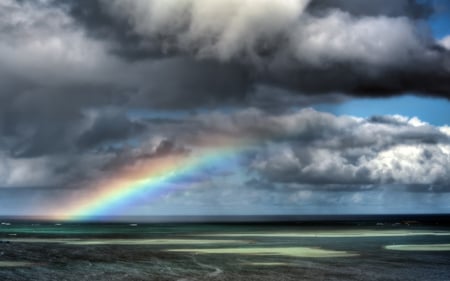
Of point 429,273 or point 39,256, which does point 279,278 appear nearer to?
point 429,273

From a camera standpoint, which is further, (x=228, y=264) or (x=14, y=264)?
(x=14, y=264)

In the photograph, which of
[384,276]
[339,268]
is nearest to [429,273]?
[384,276]

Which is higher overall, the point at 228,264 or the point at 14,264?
the point at 14,264

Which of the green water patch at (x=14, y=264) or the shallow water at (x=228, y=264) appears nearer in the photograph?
the shallow water at (x=228, y=264)

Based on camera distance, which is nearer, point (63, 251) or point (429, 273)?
point (429, 273)

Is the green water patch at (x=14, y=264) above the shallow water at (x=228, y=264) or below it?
above

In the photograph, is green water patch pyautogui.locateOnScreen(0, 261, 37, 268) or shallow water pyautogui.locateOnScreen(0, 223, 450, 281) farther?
green water patch pyautogui.locateOnScreen(0, 261, 37, 268)

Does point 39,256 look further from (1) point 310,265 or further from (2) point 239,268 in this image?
(1) point 310,265

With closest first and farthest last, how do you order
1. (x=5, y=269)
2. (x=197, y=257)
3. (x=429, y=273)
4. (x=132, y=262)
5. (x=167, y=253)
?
(x=429, y=273) → (x=5, y=269) → (x=132, y=262) → (x=197, y=257) → (x=167, y=253)

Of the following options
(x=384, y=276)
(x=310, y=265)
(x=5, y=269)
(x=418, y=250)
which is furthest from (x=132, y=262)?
(x=418, y=250)

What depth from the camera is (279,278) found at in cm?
4462

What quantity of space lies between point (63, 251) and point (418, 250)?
47.1 meters

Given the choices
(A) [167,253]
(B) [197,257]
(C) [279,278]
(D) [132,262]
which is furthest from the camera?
(A) [167,253]

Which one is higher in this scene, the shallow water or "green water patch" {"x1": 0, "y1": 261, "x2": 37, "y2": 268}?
"green water patch" {"x1": 0, "y1": 261, "x2": 37, "y2": 268}
